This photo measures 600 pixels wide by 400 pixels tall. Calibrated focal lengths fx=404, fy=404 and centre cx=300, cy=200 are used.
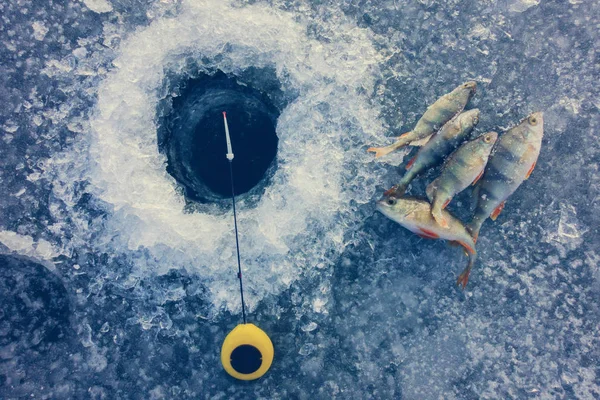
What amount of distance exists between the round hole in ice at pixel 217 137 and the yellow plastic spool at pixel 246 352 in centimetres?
89

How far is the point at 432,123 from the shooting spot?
2.20 meters

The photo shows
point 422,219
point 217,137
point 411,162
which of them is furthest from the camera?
point 217,137

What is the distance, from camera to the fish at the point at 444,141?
210 cm

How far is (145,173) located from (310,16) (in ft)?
4.58

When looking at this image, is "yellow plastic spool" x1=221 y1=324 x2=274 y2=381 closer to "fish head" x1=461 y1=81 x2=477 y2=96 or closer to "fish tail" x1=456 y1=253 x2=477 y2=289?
"fish tail" x1=456 y1=253 x2=477 y2=289

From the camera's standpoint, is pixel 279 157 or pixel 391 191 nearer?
pixel 391 191

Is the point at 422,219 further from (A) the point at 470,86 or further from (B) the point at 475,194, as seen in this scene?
(A) the point at 470,86

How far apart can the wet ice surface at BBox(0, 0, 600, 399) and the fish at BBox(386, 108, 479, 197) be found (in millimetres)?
278

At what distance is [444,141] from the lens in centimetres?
210

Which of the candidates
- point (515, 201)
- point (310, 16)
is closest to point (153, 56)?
point (310, 16)

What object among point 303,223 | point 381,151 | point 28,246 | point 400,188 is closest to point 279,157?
point 303,223

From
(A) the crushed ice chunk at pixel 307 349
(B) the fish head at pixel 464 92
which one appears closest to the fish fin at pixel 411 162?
(B) the fish head at pixel 464 92

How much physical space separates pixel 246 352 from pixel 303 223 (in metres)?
0.79

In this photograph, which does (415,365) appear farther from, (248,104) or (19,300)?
(19,300)
